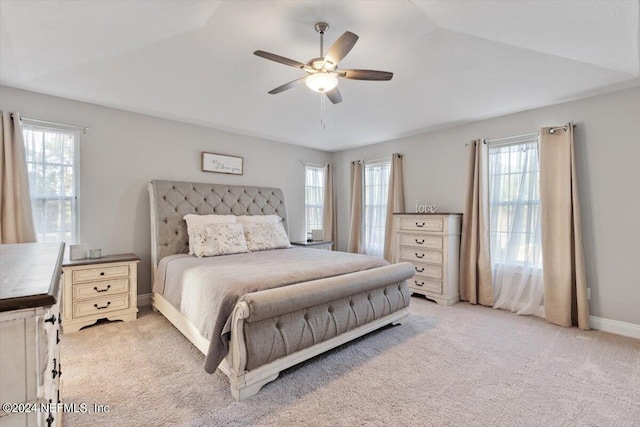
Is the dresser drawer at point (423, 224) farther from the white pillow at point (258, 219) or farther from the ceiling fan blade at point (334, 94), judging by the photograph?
the ceiling fan blade at point (334, 94)

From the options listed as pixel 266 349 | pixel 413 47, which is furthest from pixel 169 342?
pixel 413 47

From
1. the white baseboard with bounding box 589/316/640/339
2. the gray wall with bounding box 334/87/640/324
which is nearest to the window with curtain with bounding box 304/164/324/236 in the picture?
the gray wall with bounding box 334/87/640/324

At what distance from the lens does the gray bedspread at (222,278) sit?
6.49 feet

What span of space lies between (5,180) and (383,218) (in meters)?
4.72

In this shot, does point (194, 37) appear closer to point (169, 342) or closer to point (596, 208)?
point (169, 342)

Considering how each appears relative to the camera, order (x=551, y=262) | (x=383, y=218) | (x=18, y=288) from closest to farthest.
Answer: (x=18, y=288)
(x=551, y=262)
(x=383, y=218)

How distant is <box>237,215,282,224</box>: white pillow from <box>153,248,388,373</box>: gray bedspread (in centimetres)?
80

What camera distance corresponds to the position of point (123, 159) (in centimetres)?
359

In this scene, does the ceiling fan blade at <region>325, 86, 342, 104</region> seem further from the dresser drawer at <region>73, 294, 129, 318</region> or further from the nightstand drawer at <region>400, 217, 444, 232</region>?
the dresser drawer at <region>73, 294, 129, 318</region>

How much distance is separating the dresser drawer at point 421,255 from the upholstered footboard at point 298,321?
1.32m

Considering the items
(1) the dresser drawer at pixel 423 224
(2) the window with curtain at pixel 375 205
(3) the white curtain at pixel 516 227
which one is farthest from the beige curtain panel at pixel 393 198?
(3) the white curtain at pixel 516 227

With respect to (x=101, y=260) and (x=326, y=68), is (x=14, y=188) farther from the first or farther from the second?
(x=326, y=68)

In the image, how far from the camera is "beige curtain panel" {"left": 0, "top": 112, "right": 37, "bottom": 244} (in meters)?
2.79

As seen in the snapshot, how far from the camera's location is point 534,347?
264 centimetres
